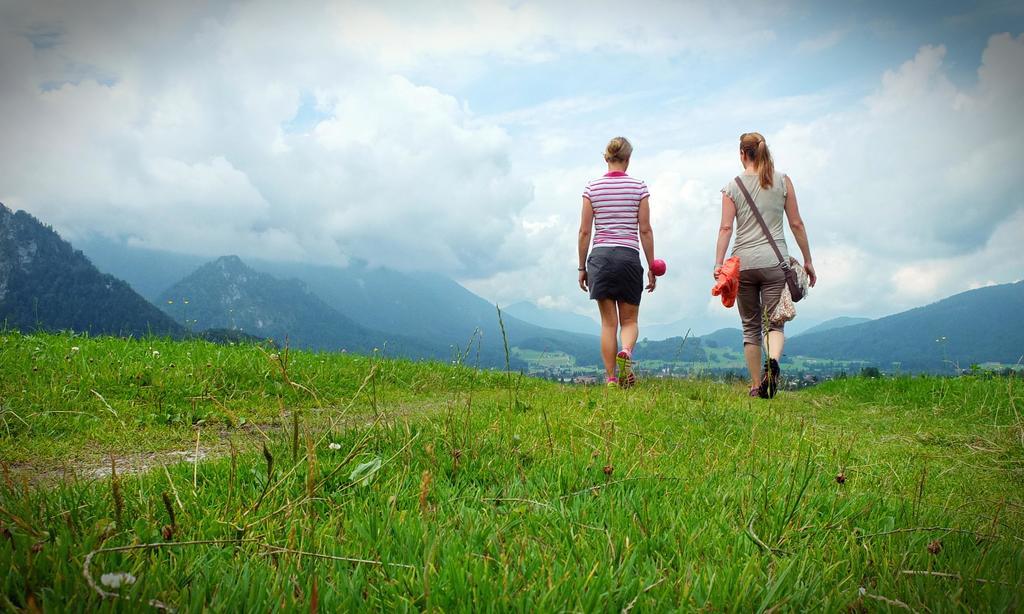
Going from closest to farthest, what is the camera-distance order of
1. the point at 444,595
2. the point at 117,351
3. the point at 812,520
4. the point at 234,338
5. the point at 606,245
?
the point at 444,595
the point at 812,520
the point at 117,351
the point at 606,245
the point at 234,338

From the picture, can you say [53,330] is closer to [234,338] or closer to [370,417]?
[234,338]

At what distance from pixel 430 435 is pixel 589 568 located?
2.04m

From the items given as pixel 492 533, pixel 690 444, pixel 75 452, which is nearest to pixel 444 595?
pixel 492 533

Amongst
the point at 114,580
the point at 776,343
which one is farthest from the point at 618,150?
the point at 114,580

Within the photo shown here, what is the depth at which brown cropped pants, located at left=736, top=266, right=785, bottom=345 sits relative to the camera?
9.38 meters

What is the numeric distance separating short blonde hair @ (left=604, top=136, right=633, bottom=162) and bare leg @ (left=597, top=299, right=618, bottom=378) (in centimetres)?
219

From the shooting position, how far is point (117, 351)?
866 centimetres

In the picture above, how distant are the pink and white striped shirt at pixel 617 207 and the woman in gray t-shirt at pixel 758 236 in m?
1.44

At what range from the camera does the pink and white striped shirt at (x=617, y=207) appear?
9320 mm

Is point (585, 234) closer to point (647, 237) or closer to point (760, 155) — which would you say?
point (647, 237)

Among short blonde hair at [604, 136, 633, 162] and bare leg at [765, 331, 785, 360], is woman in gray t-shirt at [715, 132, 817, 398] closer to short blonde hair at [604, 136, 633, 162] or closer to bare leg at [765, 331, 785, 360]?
bare leg at [765, 331, 785, 360]

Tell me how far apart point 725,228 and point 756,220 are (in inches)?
18.1

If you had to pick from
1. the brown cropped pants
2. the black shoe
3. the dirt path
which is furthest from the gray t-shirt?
the dirt path

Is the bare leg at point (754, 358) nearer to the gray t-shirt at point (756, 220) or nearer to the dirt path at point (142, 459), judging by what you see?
the gray t-shirt at point (756, 220)
